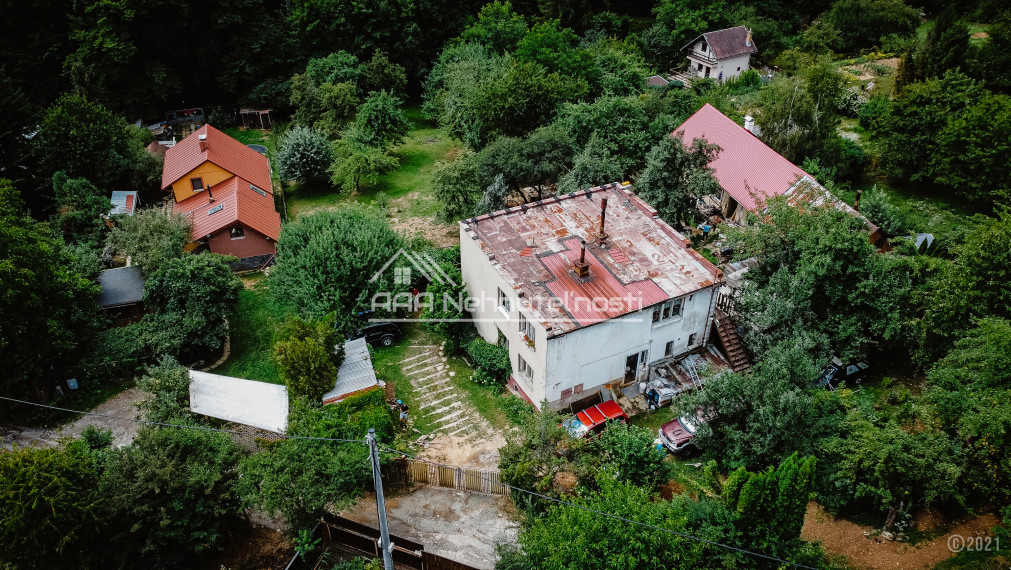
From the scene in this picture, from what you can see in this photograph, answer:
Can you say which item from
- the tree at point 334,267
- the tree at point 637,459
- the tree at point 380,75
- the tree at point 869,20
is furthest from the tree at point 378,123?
the tree at point 869,20

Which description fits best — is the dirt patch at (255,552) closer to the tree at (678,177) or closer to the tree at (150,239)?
the tree at (150,239)

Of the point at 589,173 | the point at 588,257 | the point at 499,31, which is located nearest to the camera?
the point at 588,257

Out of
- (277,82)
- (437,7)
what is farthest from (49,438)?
(437,7)

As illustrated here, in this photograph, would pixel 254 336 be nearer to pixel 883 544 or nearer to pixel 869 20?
pixel 883 544

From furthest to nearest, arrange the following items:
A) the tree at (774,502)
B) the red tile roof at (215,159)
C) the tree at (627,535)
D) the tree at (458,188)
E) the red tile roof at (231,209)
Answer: the red tile roof at (215,159) < the tree at (458,188) < the red tile roof at (231,209) < the tree at (774,502) < the tree at (627,535)

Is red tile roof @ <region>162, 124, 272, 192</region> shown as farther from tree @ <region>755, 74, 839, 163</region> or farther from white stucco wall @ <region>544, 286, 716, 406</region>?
tree @ <region>755, 74, 839, 163</region>

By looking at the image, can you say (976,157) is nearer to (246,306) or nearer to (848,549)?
(848,549)

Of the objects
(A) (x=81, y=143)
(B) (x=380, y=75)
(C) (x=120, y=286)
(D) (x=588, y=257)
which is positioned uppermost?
(A) (x=81, y=143)

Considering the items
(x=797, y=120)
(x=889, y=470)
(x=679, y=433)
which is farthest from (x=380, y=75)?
(x=889, y=470)
